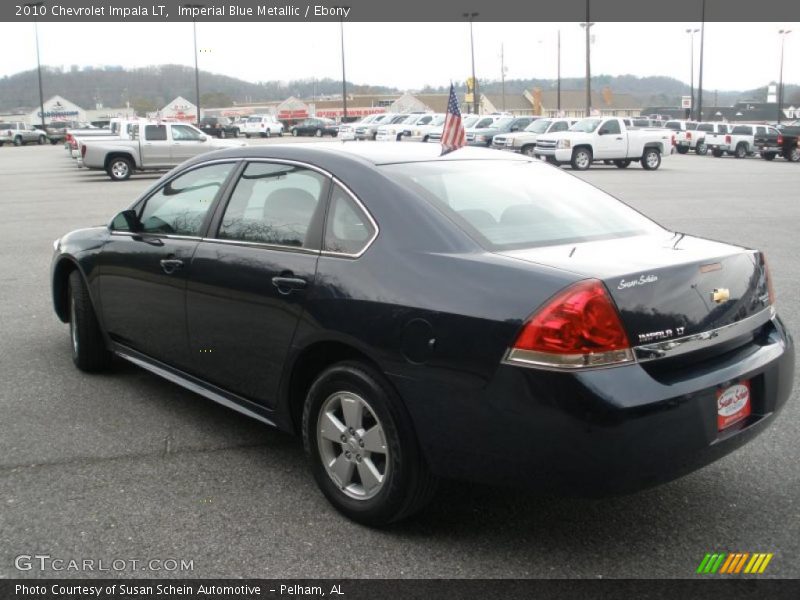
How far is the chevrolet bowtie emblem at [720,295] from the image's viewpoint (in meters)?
3.41

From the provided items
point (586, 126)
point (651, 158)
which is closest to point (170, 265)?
point (586, 126)

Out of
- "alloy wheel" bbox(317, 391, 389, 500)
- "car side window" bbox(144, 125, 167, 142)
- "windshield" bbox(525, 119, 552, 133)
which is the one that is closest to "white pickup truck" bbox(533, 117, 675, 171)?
"windshield" bbox(525, 119, 552, 133)

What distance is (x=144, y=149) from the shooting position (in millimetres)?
27125

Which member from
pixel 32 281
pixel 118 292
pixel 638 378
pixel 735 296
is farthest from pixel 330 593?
pixel 32 281

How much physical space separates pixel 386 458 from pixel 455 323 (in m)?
0.67

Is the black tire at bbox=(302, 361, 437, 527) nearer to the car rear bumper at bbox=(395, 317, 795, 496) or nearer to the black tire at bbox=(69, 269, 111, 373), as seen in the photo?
the car rear bumper at bbox=(395, 317, 795, 496)

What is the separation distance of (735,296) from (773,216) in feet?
44.0

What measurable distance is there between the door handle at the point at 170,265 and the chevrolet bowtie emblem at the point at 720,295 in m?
2.73

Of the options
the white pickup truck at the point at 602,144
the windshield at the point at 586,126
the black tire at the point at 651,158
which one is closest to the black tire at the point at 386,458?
the white pickup truck at the point at 602,144

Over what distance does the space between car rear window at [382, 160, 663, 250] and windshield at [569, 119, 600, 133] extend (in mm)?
28572

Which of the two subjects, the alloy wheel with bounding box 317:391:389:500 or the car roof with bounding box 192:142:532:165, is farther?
the car roof with bounding box 192:142:532:165

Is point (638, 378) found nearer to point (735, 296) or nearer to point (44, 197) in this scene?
point (735, 296)

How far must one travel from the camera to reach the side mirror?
207 inches

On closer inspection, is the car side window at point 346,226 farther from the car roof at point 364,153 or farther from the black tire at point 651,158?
the black tire at point 651,158
